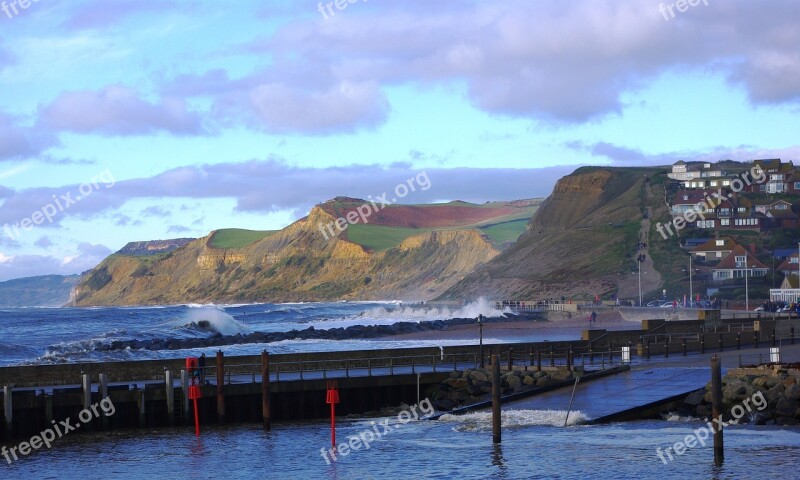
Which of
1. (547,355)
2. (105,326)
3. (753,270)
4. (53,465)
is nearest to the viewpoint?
(53,465)

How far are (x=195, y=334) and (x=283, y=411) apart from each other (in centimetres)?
6900

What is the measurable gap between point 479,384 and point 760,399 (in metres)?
9.96

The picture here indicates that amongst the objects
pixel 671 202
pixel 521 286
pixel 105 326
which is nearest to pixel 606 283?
pixel 521 286

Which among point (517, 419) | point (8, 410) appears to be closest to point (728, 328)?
point (517, 419)

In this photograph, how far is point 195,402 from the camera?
34.6m

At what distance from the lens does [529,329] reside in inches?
4107

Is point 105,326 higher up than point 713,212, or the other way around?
point 713,212

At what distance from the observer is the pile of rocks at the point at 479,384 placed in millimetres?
39281

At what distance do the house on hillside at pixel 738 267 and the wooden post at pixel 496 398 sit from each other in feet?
389

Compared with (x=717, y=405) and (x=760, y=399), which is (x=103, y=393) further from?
(x=760, y=399)

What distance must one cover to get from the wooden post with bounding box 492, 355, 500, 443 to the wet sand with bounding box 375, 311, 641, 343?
Answer: 54399 millimetres

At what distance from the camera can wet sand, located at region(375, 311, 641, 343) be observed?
301 ft

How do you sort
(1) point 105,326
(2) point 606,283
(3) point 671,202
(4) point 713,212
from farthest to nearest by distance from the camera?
(3) point 671,202 < (4) point 713,212 < (2) point 606,283 < (1) point 105,326

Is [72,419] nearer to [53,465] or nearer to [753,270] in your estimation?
[53,465]
